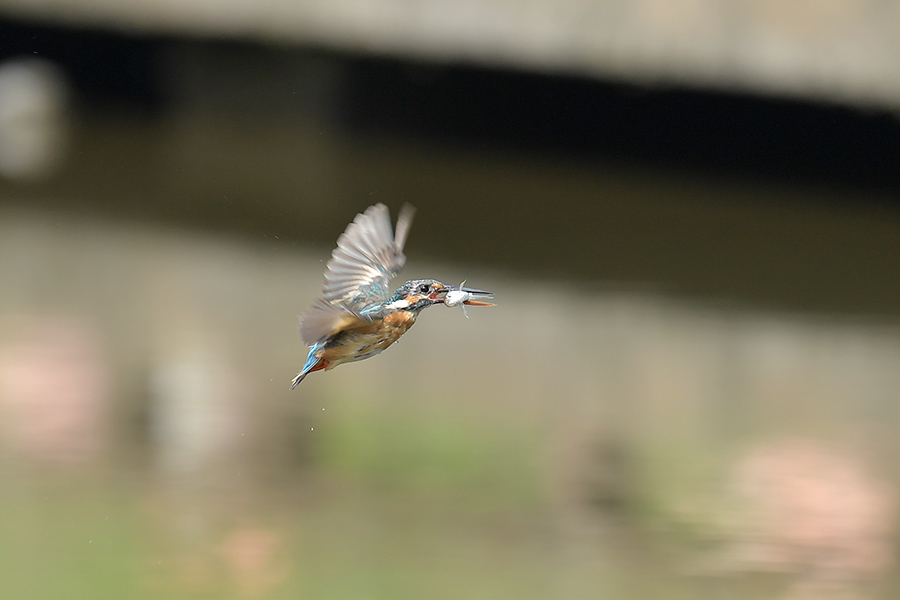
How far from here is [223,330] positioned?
2346mm

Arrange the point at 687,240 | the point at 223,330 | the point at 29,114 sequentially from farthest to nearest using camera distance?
the point at 29,114 → the point at 687,240 → the point at 223,330

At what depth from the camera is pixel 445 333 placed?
2.54 metres

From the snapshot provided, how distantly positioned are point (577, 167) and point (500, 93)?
343 millimetres

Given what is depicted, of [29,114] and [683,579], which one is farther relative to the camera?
[29,114]

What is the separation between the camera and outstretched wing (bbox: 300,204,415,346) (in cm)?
59

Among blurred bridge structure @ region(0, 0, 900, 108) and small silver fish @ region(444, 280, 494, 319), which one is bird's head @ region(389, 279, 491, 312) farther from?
blurred bridge structure @ region(0, 0, 900, 108)

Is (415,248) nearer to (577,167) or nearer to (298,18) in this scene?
(298,18)

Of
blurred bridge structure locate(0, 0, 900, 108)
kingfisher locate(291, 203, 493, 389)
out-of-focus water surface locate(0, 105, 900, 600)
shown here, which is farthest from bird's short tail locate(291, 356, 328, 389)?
blurred bridge structure locate(0, 0, 900, 108)

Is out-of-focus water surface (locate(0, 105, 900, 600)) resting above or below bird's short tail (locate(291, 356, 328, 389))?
above

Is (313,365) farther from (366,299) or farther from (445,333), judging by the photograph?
(445,333)

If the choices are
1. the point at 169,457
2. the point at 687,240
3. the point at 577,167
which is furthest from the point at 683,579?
the point at 577,167

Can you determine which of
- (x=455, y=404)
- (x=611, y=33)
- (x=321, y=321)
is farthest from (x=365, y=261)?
(x=611, y=33)

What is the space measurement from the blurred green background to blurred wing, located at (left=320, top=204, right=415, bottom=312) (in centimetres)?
88

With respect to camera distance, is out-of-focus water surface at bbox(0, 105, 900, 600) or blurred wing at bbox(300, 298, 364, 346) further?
out-of-focus water surface at bbox(0, 105, 900, 600)
